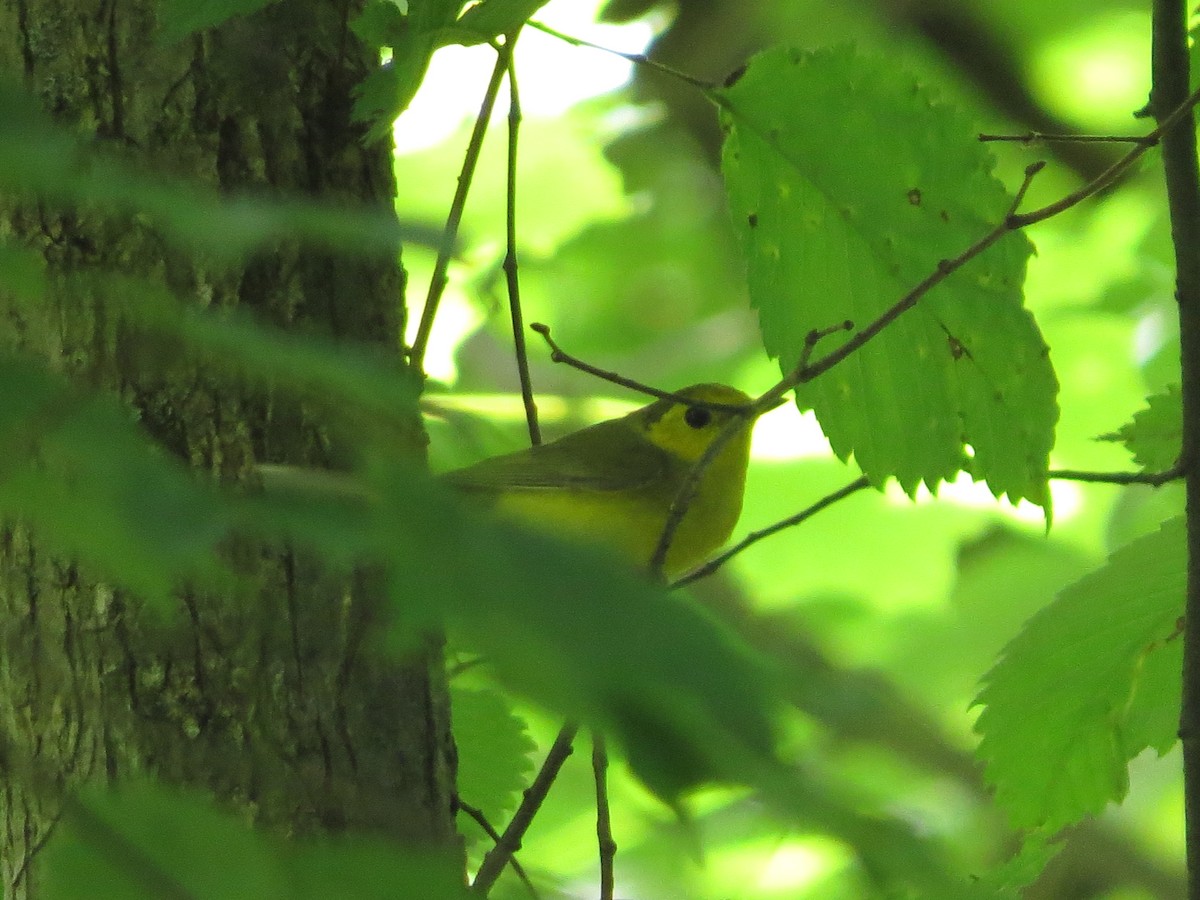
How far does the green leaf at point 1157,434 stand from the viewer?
2307mm

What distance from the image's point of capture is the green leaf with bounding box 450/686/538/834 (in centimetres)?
240

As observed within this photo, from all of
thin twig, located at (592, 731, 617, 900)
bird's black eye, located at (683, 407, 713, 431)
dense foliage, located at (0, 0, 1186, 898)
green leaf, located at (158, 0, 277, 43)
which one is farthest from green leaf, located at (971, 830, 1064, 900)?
bird's black eye, located at (683, 407, 713, 431)

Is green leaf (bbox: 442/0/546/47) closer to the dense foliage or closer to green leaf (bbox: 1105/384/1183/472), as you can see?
the dense foliage

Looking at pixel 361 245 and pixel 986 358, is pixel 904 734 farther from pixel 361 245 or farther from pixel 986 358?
pixel 361 245

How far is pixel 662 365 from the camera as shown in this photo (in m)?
6.79

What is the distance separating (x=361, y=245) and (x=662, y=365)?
6079 millimetres

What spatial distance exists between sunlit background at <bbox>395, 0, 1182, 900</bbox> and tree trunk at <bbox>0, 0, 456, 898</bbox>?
2.54m

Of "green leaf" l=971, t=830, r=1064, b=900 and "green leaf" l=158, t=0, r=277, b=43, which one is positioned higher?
"green leaf" l=158, t=0, r=277, b=43

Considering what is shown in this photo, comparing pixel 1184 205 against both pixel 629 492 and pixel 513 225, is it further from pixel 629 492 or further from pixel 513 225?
pixel 629 492

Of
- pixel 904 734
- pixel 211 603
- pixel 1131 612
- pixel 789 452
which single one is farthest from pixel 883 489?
pixel 904 734

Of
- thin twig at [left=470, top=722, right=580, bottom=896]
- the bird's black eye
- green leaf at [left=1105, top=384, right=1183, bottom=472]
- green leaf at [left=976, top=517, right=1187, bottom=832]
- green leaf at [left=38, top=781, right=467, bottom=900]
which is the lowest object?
green leaf at [left=38, top=781, right=467, bottom=900]

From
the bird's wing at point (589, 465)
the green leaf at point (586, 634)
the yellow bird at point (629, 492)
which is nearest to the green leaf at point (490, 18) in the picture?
the green leaf at point (586, 634)

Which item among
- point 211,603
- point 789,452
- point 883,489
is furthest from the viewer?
point 789,452

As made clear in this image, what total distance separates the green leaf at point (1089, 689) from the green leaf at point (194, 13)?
1463 mm
